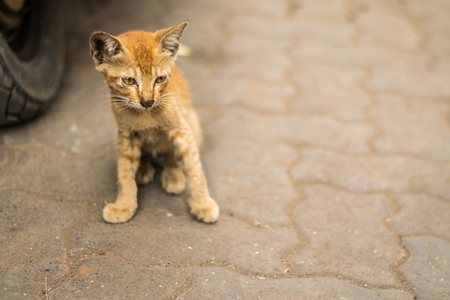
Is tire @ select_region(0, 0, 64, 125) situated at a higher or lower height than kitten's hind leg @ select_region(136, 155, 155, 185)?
higher

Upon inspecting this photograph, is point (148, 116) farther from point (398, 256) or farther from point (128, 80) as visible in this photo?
point (398, 256)

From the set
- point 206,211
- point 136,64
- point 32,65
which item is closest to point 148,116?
point 136,64

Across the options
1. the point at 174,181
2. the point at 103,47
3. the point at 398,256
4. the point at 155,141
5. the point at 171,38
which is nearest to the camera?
the point at 103,47

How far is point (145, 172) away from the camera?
329 cm

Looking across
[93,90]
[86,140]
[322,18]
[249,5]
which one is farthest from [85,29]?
[322,18]

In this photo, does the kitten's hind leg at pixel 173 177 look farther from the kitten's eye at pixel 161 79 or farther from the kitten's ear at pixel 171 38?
the kitten's ear at pixel 171 38

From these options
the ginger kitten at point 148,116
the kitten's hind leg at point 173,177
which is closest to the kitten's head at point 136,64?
the ginger kitten at point 148,116

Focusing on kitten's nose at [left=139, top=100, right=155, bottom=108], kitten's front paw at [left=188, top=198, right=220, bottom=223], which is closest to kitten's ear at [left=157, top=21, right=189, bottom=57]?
kitten's nose at [left=139, top=100, right=155, bottom=108]

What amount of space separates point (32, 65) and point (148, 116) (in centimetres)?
109

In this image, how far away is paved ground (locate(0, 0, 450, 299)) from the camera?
266cm

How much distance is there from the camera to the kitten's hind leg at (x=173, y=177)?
10.5 feet

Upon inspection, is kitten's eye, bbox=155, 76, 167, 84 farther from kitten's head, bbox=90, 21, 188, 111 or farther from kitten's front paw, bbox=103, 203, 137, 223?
kitten's front paw, bbox=103, 203, 137, 223

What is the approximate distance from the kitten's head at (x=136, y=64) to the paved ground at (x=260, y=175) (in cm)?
65

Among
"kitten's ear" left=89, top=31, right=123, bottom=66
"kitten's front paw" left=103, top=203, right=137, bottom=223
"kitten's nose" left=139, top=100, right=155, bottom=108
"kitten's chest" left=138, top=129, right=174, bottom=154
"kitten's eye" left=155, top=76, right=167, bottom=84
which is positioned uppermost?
"kitten's ear" left=89, top=31, right=123, bottom=66
